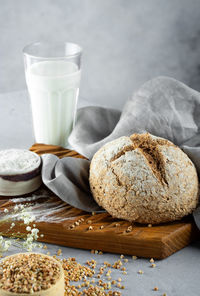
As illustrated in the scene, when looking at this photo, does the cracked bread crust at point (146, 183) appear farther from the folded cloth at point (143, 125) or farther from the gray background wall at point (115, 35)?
the gray background wall at point (115, 35)

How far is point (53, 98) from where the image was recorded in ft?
10.0

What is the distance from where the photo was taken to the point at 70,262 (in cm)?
207

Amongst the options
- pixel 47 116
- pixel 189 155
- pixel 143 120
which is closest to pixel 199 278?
pixel 189 155

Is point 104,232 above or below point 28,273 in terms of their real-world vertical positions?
below

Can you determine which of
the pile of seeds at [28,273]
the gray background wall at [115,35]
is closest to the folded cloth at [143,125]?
the pile of seeds at [28,273]

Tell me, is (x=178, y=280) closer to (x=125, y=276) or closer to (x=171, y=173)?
(x=125, y=276)

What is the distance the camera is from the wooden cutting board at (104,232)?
2.11 m

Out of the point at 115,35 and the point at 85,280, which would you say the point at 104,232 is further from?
the point at 115,35

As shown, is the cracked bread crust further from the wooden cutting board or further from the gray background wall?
the gray background wall

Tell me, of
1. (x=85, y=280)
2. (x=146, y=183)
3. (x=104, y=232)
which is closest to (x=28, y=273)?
(x=85, y=280)

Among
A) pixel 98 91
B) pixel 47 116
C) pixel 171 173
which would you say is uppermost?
pixel 171 173

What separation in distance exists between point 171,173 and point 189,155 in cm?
31

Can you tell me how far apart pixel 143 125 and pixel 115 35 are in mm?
1482

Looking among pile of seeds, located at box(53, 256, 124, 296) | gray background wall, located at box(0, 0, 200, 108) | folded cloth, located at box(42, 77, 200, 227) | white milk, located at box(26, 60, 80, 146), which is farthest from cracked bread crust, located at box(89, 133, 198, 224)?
gray background wall, located at box(0, 0, 200, 108)
